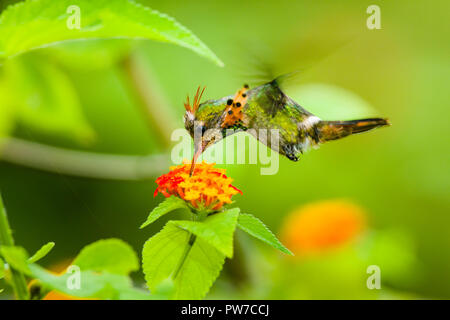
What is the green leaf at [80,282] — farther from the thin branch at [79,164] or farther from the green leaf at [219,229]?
the thin branch at [79,164]

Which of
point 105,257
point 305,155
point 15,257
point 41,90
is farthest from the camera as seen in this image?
point 305,155

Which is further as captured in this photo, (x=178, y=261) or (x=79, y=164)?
(x=79, y=164)

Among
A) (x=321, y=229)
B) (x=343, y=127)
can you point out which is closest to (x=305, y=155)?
(x=321, y=229)

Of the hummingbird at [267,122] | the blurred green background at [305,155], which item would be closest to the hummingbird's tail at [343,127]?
the hummingbird at [267,122]

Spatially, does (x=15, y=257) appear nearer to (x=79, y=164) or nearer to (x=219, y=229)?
(x=219, y=229)
